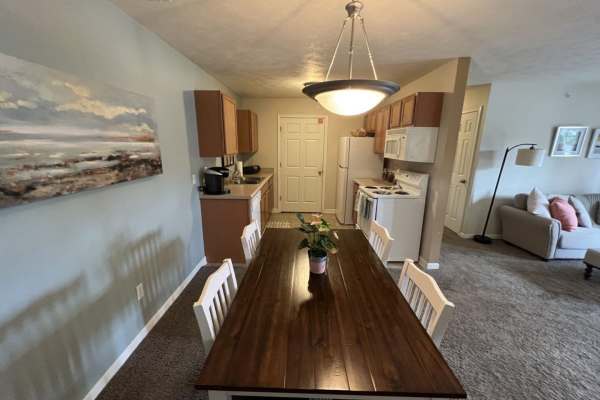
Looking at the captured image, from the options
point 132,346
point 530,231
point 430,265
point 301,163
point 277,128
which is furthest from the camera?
point 301,163

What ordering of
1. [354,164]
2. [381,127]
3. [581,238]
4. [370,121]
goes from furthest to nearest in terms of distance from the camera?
[370,121] < [354,164] < [381,127] < [581,238]

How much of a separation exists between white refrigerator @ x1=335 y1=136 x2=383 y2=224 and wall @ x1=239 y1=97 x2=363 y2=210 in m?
0.73

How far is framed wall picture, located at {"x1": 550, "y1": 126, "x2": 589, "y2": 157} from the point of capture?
3787 mm

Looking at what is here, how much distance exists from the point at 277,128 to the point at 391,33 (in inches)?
136

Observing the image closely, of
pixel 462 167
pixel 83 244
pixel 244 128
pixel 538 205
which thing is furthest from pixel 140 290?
pixel 538 205

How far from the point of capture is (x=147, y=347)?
6.13ft

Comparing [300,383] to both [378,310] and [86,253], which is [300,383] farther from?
[86,253]

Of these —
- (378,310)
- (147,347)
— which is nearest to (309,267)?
(378,310)

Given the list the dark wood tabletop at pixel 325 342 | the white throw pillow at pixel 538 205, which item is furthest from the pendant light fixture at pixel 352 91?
the white throw pillow at pixel 538 205

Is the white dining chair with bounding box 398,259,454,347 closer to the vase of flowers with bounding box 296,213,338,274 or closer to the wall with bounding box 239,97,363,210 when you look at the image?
the vase of flowers with bounding box 296,213,338,274

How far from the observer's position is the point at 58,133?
4.01 feet

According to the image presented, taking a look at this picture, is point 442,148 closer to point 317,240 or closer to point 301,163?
point 317,240

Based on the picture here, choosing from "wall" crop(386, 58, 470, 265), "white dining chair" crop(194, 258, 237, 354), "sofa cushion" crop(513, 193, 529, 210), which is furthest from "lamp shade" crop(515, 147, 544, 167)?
"white dining chair" crop(194, 258, 237, 354)

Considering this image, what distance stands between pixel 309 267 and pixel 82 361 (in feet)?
4.62
